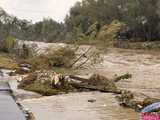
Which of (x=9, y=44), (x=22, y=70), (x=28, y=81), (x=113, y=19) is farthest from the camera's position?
(x=113, y=19)

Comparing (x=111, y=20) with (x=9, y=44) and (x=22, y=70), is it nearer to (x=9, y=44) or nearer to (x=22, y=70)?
(x=9, y=44)

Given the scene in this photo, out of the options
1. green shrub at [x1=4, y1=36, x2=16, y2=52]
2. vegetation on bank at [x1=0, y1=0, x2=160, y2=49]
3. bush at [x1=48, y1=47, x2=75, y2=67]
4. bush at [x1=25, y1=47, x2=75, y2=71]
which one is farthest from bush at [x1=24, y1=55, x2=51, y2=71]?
vegetation on bank at [x1=0, y1=0, x2=160, y2=49]

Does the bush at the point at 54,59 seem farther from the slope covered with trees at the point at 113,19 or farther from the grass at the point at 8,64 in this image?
the slope covered with trees at the point at 113,19

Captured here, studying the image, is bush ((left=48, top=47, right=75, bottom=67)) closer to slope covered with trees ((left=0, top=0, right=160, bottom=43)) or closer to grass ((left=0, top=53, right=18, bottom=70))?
grass ((left=0, top=53, right=18, bottom=70))

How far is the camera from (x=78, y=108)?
16.6m

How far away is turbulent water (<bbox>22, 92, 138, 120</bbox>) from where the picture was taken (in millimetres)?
15016

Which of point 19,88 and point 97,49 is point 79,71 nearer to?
point 97,49

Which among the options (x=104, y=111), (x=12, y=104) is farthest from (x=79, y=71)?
(x=12, y=104)

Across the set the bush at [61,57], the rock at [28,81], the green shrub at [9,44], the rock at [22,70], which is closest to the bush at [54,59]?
the bush at [61,57]

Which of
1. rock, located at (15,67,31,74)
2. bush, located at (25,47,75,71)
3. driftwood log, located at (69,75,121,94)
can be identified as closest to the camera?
driftwood log, located at (69,75,121,94)

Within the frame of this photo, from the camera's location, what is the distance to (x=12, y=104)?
9.65m

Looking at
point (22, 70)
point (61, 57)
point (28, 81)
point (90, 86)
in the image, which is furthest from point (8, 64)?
point (90, 86)

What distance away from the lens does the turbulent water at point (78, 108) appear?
15016 mm

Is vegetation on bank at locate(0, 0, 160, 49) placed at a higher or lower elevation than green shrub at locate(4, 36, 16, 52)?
higher
